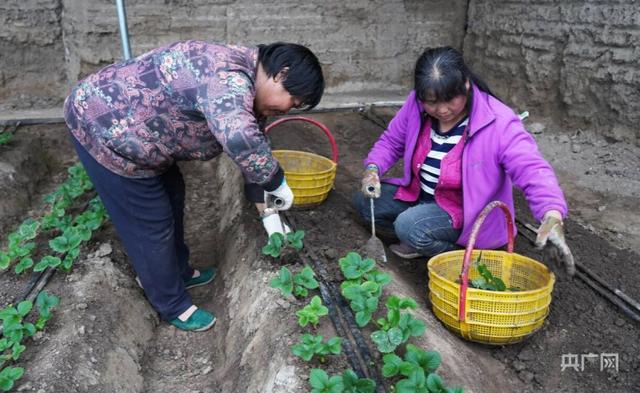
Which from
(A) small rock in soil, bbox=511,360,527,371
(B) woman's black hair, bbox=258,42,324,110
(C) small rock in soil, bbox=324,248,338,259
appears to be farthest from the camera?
(C) small rock in soil, bbox=324,248,338,259

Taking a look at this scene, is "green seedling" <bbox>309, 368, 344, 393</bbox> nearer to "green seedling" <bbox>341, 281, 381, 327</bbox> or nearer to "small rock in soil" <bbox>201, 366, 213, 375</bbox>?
"green seedling" <bbox>341, 281, 381, 327</bbox>

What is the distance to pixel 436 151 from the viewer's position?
2.72m

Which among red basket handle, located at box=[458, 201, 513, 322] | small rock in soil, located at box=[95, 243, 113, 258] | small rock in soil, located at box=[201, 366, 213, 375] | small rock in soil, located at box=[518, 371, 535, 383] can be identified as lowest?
small rock in soil, located at box=[201, 366, 213, 375]

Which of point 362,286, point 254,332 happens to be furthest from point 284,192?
point 254,332

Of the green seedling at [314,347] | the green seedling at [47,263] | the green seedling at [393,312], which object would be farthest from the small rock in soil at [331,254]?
the green seedling at [47,263]

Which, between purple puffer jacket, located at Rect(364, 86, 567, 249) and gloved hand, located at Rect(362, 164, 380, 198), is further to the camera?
gloved hand, located at Rect(362, 164, 380, 198)

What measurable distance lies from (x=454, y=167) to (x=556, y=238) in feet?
2.29

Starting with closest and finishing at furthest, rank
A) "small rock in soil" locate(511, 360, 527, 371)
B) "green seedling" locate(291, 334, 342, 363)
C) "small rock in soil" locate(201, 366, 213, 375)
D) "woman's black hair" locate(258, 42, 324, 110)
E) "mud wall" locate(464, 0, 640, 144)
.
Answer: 1. "green seedling" locate(291, 334, 342, 363)
2. "woman's black hair" locate(258, 42, 324, 110)
3. "small rock in soil" locate(511, 360, 527, 371)
4. "small rock in soil" locate(201, 366, 213, 375)
5. "mud wall" locate(464, 0, 640, 144)

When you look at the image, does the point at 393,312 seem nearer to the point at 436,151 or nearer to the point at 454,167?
the point at 454,167

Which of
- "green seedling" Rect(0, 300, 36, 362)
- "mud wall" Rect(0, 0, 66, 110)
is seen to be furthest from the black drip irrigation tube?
"mud wall" Rect(0, 0, 66, 110)

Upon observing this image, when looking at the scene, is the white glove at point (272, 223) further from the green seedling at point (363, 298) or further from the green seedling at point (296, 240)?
the green seedling at point (363, 298)

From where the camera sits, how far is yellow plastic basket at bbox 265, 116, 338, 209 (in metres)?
3.15

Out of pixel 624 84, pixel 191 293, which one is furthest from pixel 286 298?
pixel 624 84

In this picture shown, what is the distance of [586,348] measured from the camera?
2.36m
